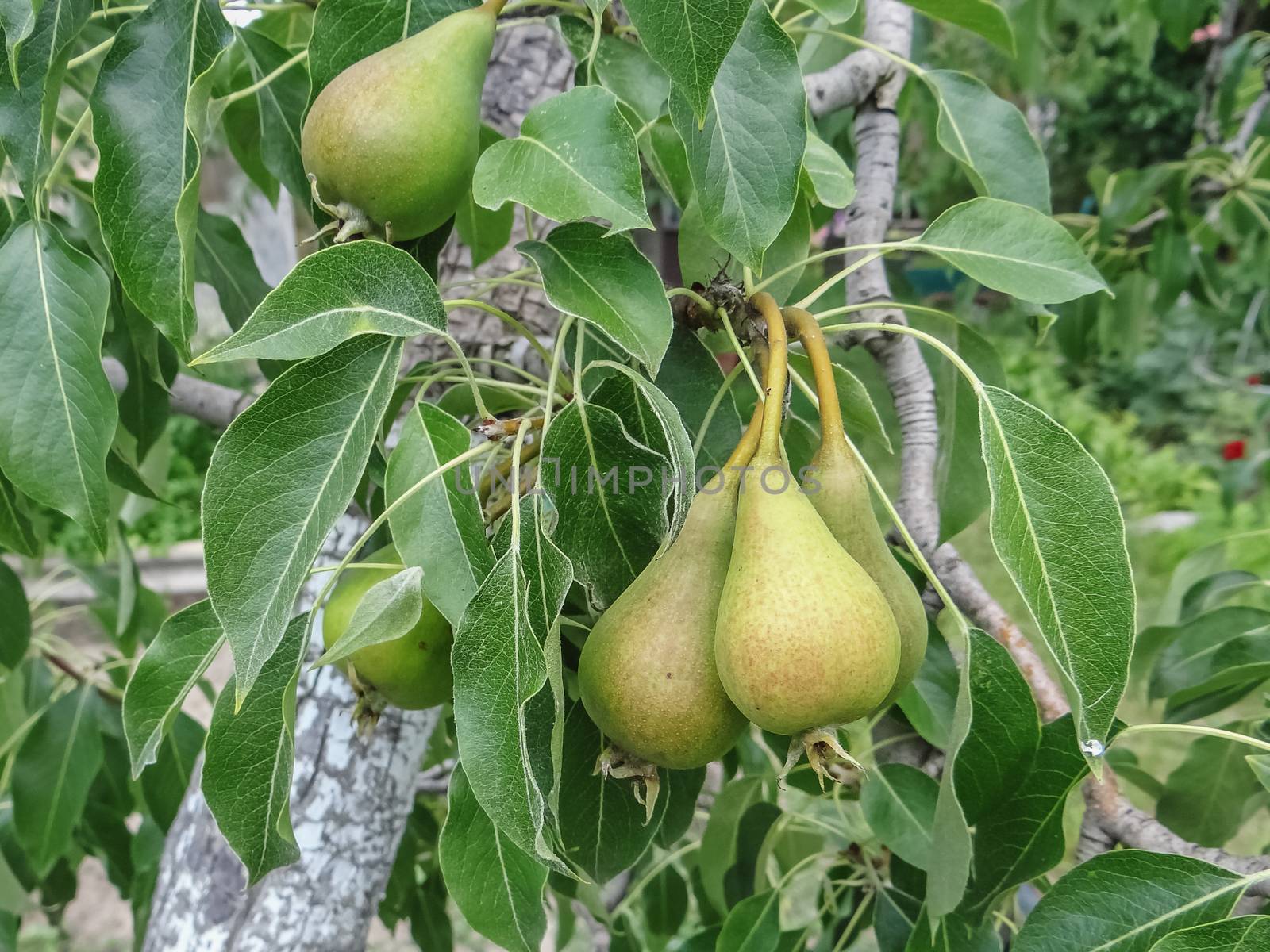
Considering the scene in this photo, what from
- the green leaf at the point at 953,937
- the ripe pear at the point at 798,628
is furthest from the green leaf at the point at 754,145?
the green leaf at the point at 953,937

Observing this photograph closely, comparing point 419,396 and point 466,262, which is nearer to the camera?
point 419,396

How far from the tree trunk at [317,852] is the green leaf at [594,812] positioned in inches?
10.5

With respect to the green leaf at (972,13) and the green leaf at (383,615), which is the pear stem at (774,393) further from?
the green leaf at (972,13)

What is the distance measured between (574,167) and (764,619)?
0.83 ft

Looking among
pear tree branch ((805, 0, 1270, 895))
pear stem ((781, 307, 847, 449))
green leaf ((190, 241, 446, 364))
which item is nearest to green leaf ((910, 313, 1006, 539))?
pear tree branch ((805, 0, 1270, 895))

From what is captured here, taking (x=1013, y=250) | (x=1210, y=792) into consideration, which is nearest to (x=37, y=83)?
(x=1013, y=250)

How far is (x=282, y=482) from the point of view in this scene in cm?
49

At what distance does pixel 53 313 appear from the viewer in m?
0.64

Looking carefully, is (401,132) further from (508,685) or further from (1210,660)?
(1210,660)

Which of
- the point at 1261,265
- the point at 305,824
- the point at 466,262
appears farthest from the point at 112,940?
the point at 1261,265

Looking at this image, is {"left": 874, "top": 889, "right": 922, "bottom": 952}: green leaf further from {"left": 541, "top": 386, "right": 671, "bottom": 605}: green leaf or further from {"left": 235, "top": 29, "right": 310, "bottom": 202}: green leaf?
{"left": 235, "top": 29, "right": 310, "bottom": 202}: green leaf

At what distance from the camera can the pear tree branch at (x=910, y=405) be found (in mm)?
695

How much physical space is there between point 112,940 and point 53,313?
2.23 metres

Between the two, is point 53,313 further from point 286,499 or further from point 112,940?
point 112,940
